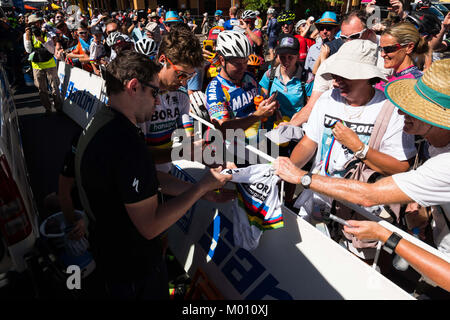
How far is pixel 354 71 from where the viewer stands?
2551 mm

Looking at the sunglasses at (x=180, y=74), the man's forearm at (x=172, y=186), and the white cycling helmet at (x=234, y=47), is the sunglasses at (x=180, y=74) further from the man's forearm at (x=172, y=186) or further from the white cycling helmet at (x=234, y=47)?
the man's forearm at (x=172, y=186)

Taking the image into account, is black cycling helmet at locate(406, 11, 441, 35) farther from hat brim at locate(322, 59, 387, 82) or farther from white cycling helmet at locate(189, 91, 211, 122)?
white cycling helmet at locate(189, 91, 211, 122)

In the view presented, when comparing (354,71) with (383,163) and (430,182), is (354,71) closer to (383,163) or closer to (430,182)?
(383,163)

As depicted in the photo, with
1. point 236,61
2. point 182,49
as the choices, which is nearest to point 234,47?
point 236,61

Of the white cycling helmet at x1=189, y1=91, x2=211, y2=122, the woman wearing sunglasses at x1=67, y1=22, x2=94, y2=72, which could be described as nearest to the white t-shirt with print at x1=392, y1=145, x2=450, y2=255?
the white cycling helmet at x1=189, y1=91, x2=211, y2=122

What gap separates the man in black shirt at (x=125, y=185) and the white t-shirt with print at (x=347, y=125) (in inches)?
47.5

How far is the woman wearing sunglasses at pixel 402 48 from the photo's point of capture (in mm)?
3625

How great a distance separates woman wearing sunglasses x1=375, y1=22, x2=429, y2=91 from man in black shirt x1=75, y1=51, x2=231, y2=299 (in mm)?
3004

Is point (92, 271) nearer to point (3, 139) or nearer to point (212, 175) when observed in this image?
point (3, 139)

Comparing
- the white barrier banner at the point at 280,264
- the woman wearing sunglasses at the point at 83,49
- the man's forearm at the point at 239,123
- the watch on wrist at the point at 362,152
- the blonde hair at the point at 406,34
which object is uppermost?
the blonde hair at the point at 406,34

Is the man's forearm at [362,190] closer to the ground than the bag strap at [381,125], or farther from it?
closer to the ground

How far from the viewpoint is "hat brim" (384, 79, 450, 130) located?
1914 mm

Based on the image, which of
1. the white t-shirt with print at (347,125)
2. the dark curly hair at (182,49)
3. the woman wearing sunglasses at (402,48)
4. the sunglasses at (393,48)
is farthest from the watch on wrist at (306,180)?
the sunglasses at (393,48)

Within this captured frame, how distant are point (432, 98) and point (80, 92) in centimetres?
844
